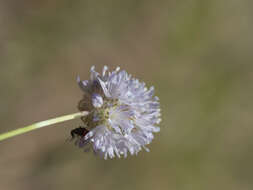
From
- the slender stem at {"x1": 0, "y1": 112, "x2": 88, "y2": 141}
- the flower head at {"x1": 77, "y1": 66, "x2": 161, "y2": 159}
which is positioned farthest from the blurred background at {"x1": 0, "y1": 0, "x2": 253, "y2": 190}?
the slender stem at {"x1": 0, "y1": 112, "x2": 88, "y2": 141}

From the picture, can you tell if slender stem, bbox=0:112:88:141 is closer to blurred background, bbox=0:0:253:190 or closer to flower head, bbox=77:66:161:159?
flower head, bbox=77:66:161:159

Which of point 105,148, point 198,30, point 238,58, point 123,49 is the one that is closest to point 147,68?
point 123,49

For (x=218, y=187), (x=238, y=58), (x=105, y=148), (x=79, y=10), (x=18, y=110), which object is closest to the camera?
(x=105, y=148)

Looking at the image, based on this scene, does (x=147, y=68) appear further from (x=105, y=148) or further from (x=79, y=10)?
(x=105, y=148)

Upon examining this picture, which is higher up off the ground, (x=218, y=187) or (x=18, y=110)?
(x=18, y=110)

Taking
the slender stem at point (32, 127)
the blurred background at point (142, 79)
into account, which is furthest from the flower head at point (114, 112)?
the blurred background at point (142, 79)

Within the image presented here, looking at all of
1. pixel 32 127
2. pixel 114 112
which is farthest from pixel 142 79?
pixel 32 127

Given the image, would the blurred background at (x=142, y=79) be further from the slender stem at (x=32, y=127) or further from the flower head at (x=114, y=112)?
the slender stem at (x=32, y=127)
